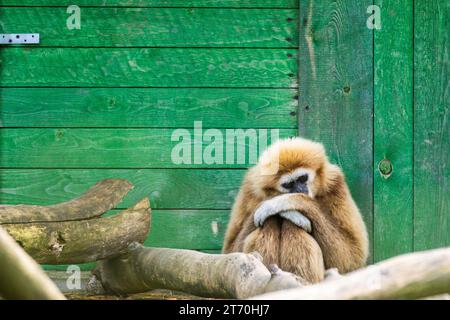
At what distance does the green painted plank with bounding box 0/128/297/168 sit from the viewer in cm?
261

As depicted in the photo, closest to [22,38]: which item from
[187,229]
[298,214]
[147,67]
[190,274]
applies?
[147,67]

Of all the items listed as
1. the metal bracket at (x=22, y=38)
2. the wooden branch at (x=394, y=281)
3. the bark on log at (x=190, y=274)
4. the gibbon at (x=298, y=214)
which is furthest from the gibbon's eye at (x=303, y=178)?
the wooden branch at (x=394, y=281)

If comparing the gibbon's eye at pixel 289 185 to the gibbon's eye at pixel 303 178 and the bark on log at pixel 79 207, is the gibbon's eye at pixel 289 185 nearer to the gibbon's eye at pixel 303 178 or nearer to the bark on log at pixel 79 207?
the gibbon's eye at pixel 303 178

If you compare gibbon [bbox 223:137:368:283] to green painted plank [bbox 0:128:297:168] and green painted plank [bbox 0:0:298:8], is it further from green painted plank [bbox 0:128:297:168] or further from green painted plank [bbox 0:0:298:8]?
green painted plank [bbox 0:0:298:8]

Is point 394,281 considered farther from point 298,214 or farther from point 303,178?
point 303,178

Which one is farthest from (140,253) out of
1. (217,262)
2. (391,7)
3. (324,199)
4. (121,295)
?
(391,7)

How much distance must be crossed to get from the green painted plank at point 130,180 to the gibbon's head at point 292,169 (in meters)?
0.19

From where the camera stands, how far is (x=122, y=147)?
265 cm

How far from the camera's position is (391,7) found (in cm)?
268

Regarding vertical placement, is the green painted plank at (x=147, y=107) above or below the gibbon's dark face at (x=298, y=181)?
above

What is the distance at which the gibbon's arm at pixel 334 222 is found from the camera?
2635mm

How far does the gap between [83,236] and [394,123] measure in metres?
1.30

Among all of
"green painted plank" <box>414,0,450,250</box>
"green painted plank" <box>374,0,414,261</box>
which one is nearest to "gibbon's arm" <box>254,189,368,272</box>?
"green painted plank" <box>374,0,414,261</box>
